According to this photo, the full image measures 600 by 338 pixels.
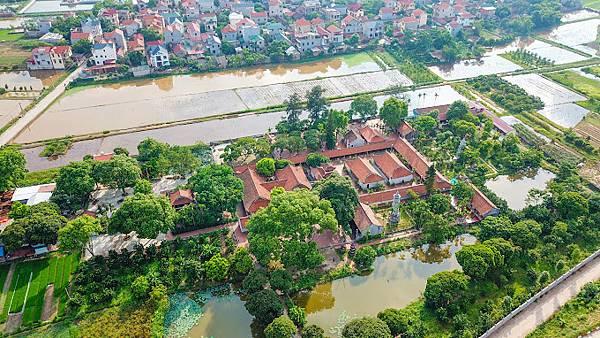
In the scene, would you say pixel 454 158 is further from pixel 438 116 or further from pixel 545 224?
pixel 545 224

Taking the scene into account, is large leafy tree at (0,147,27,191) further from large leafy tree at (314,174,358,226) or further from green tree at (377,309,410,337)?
green tree at (377,309,410,337)

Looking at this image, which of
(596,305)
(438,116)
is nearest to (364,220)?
(596,305)

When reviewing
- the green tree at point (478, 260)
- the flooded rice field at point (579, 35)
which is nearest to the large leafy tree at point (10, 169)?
the green tree at point (478, 260)

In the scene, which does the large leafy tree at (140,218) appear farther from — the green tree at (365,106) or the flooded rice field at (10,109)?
the flooded rice field at (10,109)

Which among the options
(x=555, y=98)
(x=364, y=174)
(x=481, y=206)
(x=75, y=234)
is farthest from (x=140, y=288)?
(x=555, y=98)

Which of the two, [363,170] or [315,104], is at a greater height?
[315,104]

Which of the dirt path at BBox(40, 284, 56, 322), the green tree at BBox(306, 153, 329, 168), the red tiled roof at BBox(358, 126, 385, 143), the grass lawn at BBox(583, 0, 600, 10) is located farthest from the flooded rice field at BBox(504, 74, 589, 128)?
the dirt path at BBox(40, 284, 56, 322)

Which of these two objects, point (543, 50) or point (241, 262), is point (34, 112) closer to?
point (241, 262)
